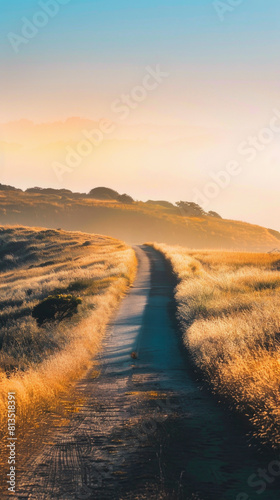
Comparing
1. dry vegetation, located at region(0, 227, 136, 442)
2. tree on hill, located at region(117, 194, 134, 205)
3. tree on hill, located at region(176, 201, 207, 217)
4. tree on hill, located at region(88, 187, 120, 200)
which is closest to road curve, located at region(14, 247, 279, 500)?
dry vegetation, located at region(0, 227, 136, 442)

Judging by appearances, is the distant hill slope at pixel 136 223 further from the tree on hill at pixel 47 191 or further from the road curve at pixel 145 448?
the road curve at pixel 145 448

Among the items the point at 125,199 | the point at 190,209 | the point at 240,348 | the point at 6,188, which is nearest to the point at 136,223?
the point at 190,209

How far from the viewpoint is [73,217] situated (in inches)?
5482

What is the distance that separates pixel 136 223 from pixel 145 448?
5183 inches

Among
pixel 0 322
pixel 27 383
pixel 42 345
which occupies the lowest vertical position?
pixel 0 322

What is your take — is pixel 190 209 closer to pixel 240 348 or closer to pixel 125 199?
pixel 125 199

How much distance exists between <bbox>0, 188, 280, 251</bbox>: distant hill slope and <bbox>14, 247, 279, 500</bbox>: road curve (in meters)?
113

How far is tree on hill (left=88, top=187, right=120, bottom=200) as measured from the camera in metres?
189

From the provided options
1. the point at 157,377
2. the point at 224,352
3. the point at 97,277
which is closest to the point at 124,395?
the point at 157,377

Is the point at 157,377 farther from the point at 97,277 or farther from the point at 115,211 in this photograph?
the point at 115,211

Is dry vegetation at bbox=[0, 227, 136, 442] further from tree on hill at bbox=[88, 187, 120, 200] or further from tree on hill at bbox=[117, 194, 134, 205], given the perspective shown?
tree on hill at bbox=[88, 187, 120, 200]

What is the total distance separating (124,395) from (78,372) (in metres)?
2.50

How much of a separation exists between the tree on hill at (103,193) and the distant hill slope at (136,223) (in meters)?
36.0

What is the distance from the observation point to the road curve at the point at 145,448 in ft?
18.4
